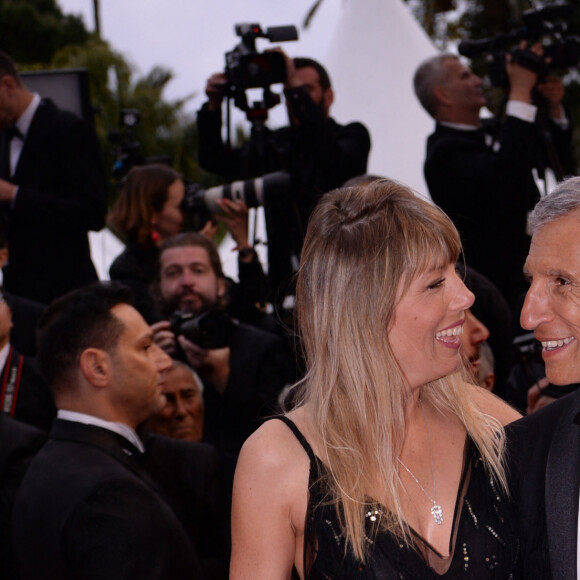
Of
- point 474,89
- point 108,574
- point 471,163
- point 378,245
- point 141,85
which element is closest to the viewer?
point 378,245

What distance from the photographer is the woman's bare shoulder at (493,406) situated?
97.3 inches

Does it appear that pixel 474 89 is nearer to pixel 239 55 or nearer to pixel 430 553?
pixel 239 55

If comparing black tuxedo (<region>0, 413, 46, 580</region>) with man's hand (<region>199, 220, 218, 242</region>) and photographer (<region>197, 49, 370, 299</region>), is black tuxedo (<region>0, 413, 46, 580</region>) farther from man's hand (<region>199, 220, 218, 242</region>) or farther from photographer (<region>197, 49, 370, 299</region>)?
man's hand (<region>199, 220, 218, 242</region>)

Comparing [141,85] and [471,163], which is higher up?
[471,163]

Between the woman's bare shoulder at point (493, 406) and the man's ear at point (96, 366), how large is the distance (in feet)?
4.63

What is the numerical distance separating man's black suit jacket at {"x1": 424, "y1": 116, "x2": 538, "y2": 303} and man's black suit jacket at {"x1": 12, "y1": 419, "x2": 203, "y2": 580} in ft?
6.46

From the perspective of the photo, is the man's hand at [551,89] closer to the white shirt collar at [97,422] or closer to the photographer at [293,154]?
the photographer at [293,154]

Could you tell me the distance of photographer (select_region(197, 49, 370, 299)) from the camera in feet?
14.0

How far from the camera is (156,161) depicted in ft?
19.5

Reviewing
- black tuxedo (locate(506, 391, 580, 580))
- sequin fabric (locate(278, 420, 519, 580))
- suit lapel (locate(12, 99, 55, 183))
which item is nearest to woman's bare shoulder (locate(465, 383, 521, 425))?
black tuxedo (locate(506, 391, 580, 580))

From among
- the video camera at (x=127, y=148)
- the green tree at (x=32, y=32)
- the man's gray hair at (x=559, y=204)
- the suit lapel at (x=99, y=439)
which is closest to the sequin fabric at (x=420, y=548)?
the man's gray hair at (x=559, y=204)

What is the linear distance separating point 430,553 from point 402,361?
1.47ft

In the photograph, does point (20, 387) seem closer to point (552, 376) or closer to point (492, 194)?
point (492, 194)

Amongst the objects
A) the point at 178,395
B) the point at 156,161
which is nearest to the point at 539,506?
the point at 178,395
